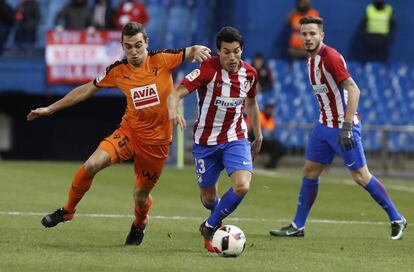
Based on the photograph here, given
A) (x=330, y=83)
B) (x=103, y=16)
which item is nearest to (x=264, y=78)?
(x=103, y=16)

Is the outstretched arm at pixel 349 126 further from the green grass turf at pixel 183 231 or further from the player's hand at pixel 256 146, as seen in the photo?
the green grass turf at pixel 183 231

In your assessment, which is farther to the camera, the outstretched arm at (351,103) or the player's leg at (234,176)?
the outstretched arm at (351,103)

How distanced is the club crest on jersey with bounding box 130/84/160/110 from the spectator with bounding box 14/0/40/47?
47.7 ft

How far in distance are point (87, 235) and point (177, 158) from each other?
12.6 m

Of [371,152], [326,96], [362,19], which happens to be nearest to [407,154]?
[371,152]

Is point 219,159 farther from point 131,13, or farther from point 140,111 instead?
point 131,13

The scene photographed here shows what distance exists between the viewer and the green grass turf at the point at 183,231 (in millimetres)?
9250

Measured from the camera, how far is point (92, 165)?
10234 mm

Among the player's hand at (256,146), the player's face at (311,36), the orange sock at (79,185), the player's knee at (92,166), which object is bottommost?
the orange sock at (79,185)

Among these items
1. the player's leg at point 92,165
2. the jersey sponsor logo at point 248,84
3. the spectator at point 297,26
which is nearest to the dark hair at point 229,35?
the jersey sponsor logo at point 248,84

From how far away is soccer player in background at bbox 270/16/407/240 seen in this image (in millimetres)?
11352

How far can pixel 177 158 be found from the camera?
2383 cm

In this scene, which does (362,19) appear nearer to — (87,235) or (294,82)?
(294,82)

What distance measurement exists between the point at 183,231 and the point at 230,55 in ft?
7.66
